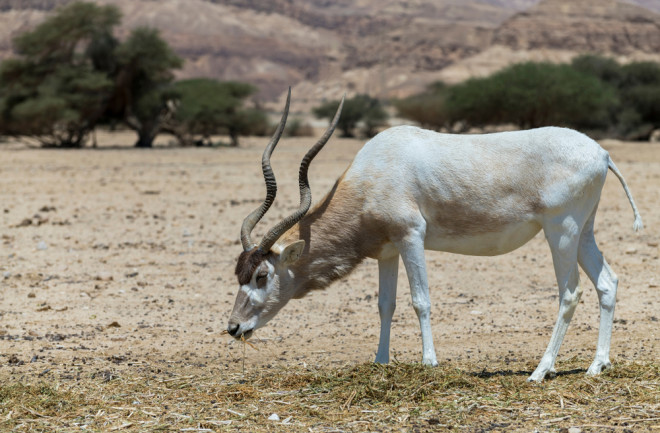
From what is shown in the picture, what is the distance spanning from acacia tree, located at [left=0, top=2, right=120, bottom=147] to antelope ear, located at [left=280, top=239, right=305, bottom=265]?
1098 inches

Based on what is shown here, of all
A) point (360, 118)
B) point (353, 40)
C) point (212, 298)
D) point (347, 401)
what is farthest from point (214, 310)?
point (353, 40)

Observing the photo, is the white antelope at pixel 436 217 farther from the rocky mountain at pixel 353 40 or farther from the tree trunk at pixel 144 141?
the rocky mountain at pixel 353 40

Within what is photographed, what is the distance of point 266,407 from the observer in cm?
478

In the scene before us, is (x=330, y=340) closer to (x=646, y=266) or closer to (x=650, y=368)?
(x=650, y=368)

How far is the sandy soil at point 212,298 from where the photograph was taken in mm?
6293

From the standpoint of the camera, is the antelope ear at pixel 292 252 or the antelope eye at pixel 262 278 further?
the antelope eye at pixel 262 278

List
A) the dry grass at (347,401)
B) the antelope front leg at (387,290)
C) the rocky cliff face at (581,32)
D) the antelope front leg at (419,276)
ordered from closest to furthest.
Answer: the dry grass at (347,401)
the antelope front leg at (419,276)
the antelope front leg at (387,290)
the rocky cliff face at (581,32)

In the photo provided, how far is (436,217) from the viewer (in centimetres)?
530

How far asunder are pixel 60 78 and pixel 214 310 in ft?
92.3

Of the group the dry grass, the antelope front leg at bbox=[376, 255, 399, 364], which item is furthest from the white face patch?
the antelope front leg at bbox=[376, 255, 399, 364]

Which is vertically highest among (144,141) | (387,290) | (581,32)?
Result: (387,290)

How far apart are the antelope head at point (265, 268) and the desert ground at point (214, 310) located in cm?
47

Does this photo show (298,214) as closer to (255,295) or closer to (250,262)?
(250,262)

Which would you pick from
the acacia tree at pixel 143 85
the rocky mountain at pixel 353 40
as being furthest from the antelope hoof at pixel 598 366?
the rocky mountain at pixel 353 40
